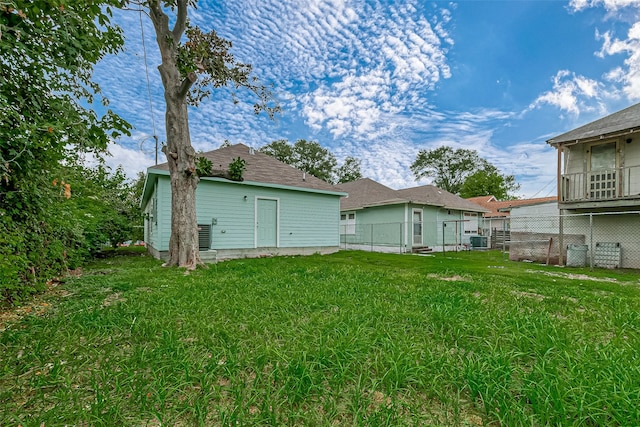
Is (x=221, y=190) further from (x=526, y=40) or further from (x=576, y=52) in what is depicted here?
(x=576, y=52)

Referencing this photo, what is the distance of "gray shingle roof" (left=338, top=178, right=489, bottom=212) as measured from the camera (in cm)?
1521

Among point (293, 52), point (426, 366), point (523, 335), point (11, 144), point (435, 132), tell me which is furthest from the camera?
point (435, 132)

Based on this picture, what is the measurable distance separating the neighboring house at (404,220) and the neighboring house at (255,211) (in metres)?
3.67

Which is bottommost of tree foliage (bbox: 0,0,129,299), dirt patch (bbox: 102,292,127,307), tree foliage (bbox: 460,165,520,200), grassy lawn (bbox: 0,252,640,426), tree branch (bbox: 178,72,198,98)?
dirt patch (bbox: 102,292,127,307)

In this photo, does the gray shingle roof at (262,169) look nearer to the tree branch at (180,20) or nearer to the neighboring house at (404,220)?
the tree branch at (180,20)

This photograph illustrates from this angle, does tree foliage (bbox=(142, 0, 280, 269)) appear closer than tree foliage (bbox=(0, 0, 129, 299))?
No

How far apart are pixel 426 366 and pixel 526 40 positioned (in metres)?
13.6

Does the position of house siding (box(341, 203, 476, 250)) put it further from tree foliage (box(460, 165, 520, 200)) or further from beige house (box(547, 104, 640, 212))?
tree foliage (box(460, 165, 520, 200))

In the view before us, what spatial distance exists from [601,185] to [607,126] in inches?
77.5

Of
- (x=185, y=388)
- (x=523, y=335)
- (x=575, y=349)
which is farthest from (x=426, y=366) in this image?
(x=185, y=388)

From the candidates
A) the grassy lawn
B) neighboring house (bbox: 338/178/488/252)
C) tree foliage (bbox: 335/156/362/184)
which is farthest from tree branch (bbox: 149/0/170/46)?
tree foliage (bbox: 335/156/362/184)

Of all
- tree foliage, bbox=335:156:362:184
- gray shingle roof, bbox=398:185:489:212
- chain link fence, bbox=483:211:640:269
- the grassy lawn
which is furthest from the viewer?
tree foliage, bbox=335:156:362:184

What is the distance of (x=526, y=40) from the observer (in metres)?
10.6

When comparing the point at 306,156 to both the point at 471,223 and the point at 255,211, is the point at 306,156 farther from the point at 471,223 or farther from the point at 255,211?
the point at 255,211
